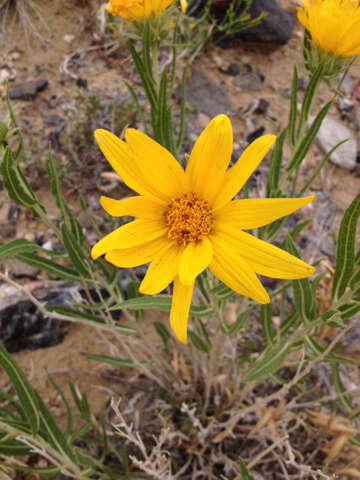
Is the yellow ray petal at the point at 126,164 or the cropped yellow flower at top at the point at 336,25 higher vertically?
the cropped yellow flower at top at the point at 336,25

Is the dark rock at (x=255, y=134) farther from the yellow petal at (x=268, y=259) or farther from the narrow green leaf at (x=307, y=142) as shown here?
the yellow petal at (x=268, y=259)

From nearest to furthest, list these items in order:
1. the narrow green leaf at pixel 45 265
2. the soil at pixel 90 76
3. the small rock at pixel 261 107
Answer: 1. the narrow green leaf at pixel 45 265
2. the soil at pixel 90 76
3. the small rock at pixel 261 107

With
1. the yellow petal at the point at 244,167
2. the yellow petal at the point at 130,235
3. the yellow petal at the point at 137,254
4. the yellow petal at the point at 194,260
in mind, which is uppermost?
the yellow petal at the point at 244,167

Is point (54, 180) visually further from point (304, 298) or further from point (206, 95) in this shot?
point (206, 95)

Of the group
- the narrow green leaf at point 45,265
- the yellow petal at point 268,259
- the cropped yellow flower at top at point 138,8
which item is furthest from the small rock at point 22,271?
the yellow petal at point 268,259

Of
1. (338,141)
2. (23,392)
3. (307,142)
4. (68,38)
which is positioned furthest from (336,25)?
(68,38)

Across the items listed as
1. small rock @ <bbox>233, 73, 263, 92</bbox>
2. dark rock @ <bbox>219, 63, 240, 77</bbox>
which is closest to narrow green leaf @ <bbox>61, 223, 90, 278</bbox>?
small rock @ <bbox>233, 73, 263, 92</bbox>

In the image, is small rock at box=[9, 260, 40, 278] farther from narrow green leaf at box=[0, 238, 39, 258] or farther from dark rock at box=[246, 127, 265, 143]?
dark rock at box=[246, 127, 265, 143]

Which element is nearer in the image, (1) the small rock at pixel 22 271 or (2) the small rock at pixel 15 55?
(1) the small rock at pixel 22 271
